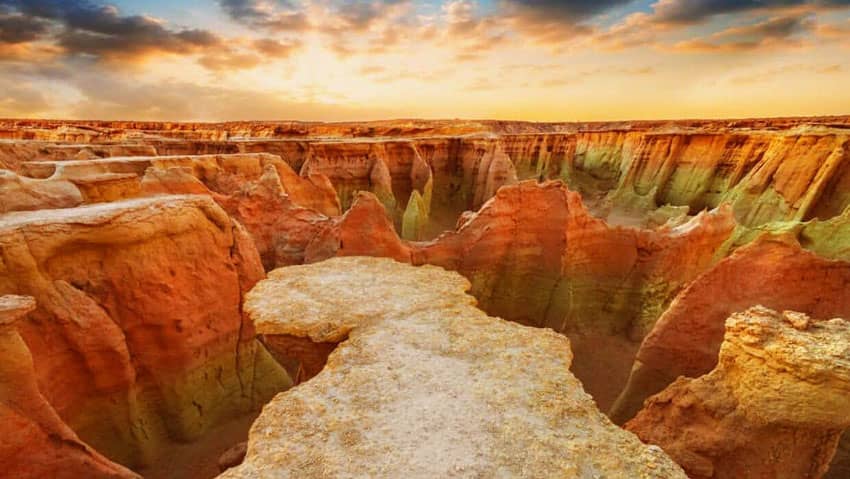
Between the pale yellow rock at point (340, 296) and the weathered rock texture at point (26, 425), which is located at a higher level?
the pale yellow rock at point (340, 296)

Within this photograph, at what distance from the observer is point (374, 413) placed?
13.5 ft

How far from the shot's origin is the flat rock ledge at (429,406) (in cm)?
358

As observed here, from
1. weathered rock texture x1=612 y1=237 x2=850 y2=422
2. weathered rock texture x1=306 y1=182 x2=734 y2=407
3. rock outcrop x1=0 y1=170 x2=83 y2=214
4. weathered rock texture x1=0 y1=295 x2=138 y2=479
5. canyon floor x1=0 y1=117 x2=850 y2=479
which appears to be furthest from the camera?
weathered rock texture x1=306 y1=182 x2=734 y2=407

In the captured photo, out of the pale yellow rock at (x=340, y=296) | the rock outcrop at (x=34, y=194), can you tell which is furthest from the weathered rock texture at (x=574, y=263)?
the rock outcrop at (x=34, y=194)

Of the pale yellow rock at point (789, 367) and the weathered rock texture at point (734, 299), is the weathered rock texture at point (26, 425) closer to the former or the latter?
the pale yellow rock at point (789, 367)

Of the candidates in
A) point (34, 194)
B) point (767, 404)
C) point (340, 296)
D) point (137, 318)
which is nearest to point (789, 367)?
point (767, 404)

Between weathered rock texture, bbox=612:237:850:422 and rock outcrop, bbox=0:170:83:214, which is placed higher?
rock outcrop, bbox=0:170:83:214

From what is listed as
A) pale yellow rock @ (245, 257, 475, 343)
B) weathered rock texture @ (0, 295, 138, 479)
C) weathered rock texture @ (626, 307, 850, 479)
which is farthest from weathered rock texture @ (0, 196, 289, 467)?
weathered rock texture @ (626, 307, 850, 479)

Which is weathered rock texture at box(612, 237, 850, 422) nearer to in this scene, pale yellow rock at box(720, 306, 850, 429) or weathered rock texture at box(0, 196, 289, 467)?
pale yellow rock at box(720, 306, 850, 429)

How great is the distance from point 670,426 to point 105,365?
8.21 metres

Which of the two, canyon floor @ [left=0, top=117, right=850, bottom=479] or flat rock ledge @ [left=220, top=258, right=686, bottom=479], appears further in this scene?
canyon floor @ [left=0, top=117, right=850, bottom=479]

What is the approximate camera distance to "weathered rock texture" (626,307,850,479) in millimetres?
4191

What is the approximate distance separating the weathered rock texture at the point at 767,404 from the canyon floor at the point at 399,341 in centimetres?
2

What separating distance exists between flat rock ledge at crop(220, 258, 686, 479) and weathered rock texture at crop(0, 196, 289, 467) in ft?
7.52
